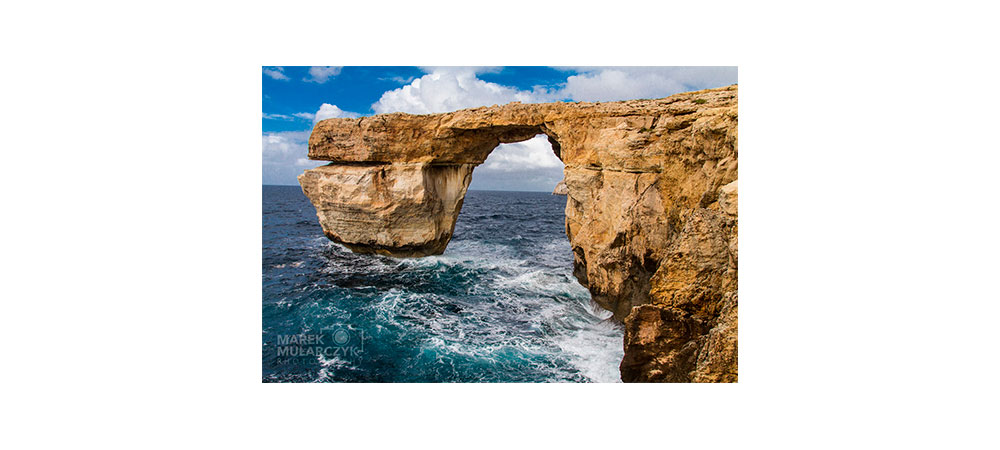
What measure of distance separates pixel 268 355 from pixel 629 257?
8.35m

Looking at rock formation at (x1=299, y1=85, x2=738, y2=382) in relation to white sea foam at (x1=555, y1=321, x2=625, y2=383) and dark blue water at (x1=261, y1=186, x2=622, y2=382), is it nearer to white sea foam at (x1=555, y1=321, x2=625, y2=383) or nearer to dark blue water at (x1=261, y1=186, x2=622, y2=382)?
white sea foam at (x1=555, y1=321, x2=625, y2=383)

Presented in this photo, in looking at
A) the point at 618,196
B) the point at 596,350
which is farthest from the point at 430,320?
the point at 618,196

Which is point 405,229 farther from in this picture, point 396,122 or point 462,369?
point 462,369

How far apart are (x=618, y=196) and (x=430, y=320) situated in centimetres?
581

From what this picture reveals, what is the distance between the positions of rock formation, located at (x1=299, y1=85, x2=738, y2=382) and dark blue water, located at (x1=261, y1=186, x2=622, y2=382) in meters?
1.14

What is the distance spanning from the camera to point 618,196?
10.6 metres

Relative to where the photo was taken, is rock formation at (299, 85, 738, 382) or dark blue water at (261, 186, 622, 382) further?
dark blue water at (261, 186, 622, 382)

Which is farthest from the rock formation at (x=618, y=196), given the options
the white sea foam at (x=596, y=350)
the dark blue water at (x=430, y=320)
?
the dark blue water at (x=430, y=320)

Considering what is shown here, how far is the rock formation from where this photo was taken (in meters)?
5.65

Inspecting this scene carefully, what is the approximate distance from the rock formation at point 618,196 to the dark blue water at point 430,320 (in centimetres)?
114

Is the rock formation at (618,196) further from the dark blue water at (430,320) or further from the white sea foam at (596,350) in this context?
the dark blue water at (430,320)

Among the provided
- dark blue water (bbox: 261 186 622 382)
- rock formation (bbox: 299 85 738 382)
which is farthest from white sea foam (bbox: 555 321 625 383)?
rock formation (bbox: 299 85 738 382)

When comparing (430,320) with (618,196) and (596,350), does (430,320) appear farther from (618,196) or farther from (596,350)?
(618,196)

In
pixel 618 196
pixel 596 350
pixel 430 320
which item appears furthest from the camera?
pixel 430 320
